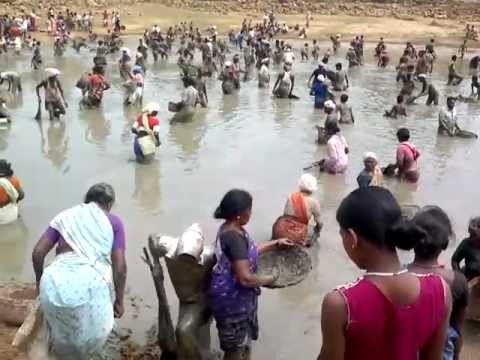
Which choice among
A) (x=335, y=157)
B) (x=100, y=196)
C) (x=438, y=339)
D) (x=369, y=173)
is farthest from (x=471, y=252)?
(x=335, y=157)

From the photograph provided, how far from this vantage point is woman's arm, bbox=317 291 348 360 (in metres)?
2.58

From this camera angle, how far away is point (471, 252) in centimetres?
541

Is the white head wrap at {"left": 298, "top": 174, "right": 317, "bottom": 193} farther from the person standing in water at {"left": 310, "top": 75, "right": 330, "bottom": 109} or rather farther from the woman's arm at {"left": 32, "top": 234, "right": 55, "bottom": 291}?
the person standing in water at {"left": 310, "top": 75, "right": 330, "bottom": 109}

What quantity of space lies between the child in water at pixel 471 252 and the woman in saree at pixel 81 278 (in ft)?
9.12

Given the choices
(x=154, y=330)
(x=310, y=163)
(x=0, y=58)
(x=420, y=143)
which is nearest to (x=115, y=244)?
(x=154, y=330)

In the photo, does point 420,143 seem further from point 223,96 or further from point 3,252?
point 3,252

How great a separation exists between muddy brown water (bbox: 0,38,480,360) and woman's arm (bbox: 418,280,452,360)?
281 centimetres

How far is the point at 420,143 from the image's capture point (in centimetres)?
1370

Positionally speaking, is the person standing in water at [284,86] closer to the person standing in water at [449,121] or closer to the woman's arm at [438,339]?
the person standing in water at [449,121]

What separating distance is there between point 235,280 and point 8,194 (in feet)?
14.8

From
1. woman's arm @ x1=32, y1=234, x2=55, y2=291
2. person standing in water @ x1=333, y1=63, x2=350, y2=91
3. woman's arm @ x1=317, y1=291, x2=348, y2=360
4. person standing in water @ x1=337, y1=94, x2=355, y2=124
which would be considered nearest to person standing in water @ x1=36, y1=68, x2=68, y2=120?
person standing in water @ x1=337, y1=94, x2=355, y2=124

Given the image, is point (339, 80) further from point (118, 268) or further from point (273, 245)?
point (118, 268)

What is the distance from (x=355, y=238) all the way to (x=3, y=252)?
18.9 ft

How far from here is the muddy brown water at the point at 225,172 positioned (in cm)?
671
